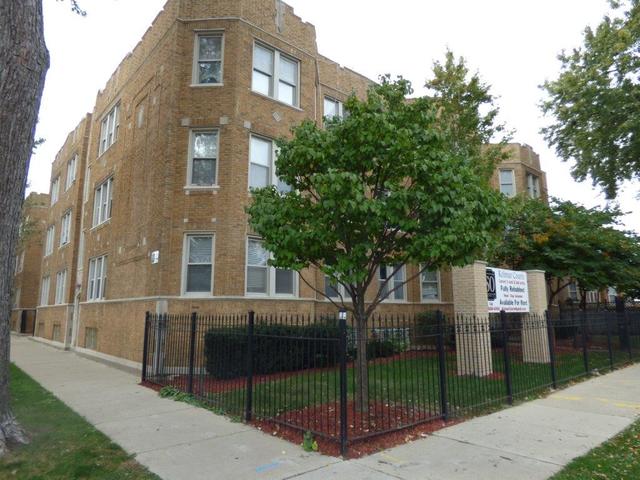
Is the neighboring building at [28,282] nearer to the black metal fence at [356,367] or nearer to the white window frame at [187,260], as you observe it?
the white window frame at [187,260]

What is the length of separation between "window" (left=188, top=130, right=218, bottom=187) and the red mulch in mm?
8136

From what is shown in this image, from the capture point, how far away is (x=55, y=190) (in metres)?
27.6

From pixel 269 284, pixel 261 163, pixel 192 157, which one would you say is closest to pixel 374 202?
pixel 269 284

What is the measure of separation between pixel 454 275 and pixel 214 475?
8.20 metres

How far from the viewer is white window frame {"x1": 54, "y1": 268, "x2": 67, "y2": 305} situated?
22.0m

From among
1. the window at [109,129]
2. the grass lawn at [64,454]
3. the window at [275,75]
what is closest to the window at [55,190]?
the window at [109,129]

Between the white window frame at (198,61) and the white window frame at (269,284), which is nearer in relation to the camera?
the white window frame at (269,284)

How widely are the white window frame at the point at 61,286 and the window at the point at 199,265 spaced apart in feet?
40.5

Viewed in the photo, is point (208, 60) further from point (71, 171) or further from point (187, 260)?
point (71, 171)

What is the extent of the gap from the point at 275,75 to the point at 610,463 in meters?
13.1

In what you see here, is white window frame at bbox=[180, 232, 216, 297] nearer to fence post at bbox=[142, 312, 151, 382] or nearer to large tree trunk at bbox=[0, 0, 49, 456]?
fence post at bbox=[142, 312, 151, 382]

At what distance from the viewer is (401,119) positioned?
7148mm

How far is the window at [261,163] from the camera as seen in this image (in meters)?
13.6

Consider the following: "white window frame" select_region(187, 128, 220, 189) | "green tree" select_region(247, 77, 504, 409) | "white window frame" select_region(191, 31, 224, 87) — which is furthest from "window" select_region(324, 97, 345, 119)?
"green tree" select_region(247, 77, 504, 409)
